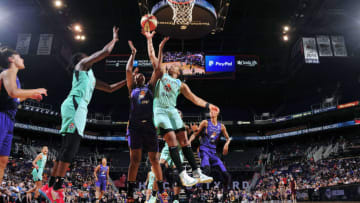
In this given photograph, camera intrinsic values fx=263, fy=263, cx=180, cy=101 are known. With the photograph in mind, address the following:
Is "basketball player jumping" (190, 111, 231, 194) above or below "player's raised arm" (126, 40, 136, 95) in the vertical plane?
below

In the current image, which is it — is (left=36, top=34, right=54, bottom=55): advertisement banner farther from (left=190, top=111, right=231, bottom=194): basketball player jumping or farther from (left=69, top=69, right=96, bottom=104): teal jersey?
(left=69, top=69, right=96, bottom=104): teal jersey

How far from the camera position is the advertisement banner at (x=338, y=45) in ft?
68.4

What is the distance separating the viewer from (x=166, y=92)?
4867mm

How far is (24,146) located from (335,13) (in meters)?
30.3

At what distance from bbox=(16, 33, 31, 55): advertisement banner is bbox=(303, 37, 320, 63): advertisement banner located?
21.4 metres

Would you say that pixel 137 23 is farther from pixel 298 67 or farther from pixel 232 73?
pixel 298 67

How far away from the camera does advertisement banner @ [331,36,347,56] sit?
2084 centimetres

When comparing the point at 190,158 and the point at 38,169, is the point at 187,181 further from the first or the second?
the point at 38,169

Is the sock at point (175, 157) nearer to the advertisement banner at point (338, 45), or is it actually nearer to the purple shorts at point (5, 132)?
the purple shorts at point (5, 132)

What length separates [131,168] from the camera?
4.79 metres

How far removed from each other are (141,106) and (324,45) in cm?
2080

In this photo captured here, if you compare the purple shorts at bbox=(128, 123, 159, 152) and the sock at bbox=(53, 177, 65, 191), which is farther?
the purple shorts at bbox=(128, 123, 159, 152)

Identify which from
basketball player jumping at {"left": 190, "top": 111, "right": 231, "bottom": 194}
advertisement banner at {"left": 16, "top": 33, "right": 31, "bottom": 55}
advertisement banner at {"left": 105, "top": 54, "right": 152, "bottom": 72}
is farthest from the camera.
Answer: advertisement banner at {"left": 105, "top": 54, "right": 152, "bottom": 72}

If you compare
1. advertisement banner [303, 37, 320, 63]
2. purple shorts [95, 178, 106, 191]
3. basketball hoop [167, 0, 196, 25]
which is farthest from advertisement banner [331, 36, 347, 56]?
purple shorts [95, 178, 106, 191]
